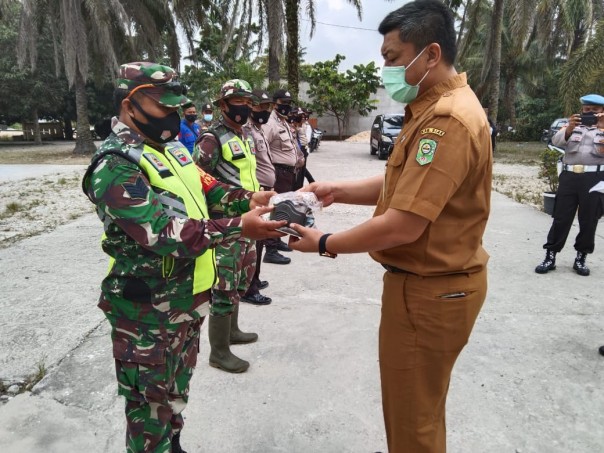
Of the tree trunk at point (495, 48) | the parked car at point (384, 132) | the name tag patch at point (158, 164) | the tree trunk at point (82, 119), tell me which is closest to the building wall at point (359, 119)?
the parked car at point (384, 132)

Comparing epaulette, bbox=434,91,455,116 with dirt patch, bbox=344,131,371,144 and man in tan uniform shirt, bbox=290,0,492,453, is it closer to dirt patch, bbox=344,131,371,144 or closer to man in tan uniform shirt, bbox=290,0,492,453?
man in tan uniform shirt, bbox=290,0,492,453

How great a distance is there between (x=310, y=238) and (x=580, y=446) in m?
1.87

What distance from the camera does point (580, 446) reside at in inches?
93.2

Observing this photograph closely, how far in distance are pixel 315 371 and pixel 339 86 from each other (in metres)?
28.1

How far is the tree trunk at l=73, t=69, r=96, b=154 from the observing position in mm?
17622

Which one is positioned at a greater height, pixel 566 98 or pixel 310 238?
pixel 566 98

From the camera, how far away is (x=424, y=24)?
59.4 inches

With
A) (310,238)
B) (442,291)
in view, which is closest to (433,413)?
(442,291)

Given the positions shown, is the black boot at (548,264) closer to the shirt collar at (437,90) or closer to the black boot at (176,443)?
the shirt collar at (437,90)

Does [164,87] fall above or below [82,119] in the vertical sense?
below

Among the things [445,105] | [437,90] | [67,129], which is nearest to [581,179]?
[437,90]

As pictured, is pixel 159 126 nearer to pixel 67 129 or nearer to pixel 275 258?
pixel 275 258

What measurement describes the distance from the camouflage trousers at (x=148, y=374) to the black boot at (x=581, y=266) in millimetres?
4488

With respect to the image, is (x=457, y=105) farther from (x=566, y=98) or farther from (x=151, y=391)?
(x=566, y=98)
